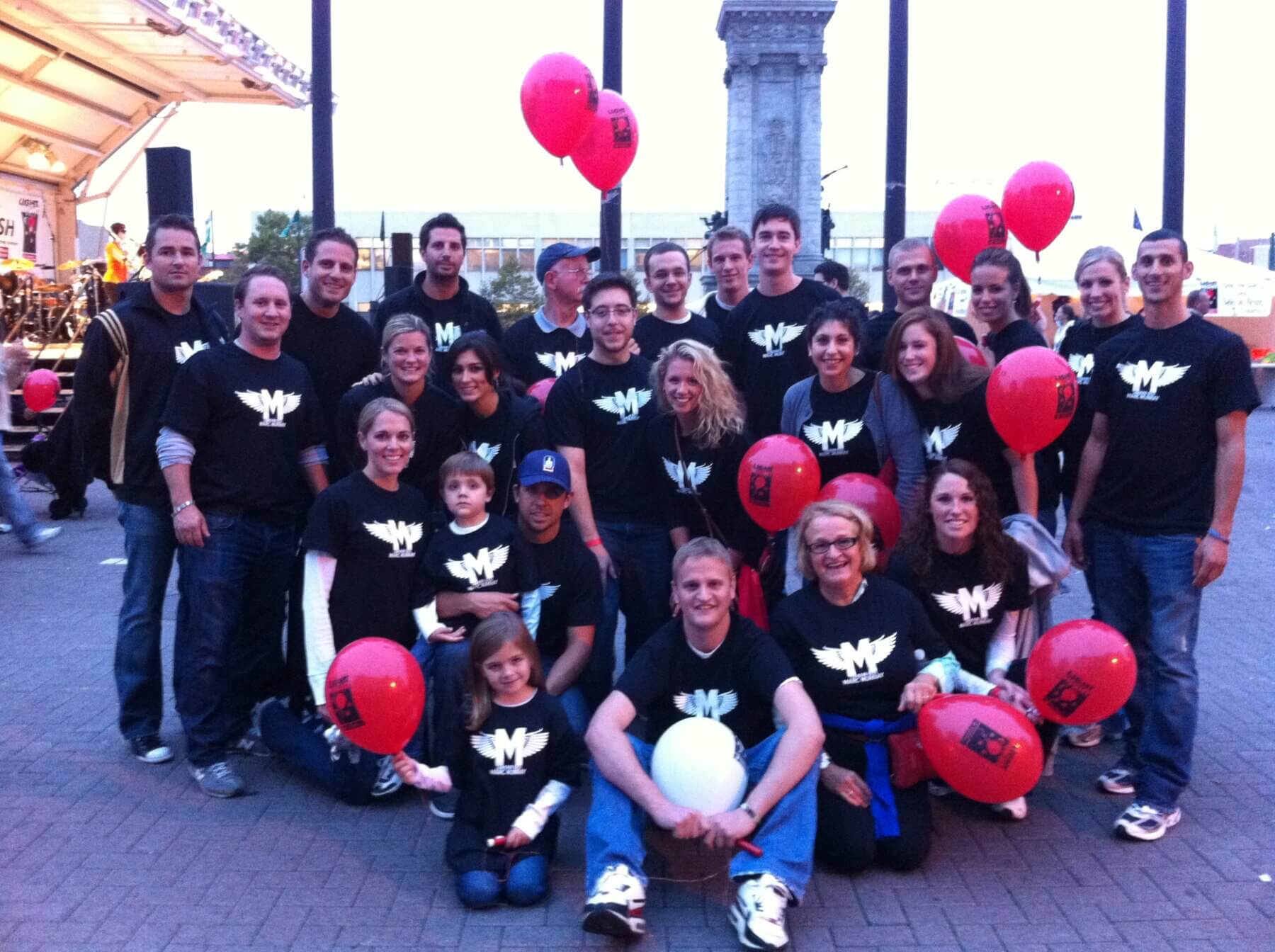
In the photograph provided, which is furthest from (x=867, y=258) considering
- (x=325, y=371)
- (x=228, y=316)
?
(x=325, y=371)

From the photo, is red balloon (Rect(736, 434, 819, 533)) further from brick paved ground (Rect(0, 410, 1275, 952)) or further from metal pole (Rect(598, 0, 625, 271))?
metal pole (Rect(598, 0, 625, 271))

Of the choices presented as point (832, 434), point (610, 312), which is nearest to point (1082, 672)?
point (832, 434)

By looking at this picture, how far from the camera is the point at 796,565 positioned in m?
4.25

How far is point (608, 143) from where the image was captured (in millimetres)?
6355

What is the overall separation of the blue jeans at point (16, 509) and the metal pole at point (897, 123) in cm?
667

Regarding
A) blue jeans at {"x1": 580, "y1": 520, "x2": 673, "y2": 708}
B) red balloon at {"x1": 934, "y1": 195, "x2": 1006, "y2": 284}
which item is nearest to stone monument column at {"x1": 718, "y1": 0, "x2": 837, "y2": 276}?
red balloon at {"x1": 934, "y1": 195, "x2": 1006, "y2": 284}

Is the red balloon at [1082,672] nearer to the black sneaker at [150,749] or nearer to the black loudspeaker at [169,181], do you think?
the black sneaker at [150,749]

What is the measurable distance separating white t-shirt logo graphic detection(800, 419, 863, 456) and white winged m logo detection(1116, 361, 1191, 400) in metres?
0.96

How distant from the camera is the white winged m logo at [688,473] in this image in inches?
191

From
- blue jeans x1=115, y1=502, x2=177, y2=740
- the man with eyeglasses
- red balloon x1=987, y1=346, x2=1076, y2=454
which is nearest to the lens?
red balloon x1=987, y1=346, x2=1076, y2=454

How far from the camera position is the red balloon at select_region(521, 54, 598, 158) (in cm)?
597

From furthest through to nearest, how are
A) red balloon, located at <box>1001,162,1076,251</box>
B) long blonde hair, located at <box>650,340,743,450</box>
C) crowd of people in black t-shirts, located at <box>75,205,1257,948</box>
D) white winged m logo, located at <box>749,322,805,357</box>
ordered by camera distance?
red balloon, located at <box>1001,162,1076,251</box> → white winged m logo, located at <box>749,322,805,357</box> → long blonde hair, located at <box>650,340,743,450</box> → crowd of people in black t-shirts, located at <box>75,205,1257,948</box>

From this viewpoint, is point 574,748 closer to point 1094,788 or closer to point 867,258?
point 1094,788

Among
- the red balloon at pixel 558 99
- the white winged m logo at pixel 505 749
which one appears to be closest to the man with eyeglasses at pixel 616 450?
the white winged m logo at pixel 505 749
